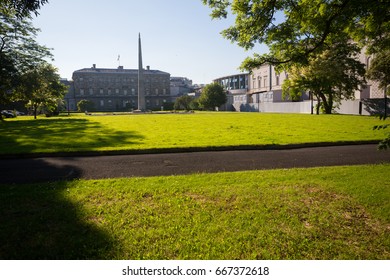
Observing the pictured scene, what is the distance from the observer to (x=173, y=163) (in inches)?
323

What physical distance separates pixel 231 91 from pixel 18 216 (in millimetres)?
99008

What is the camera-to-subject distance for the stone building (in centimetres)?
10162

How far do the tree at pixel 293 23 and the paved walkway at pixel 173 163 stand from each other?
2941 mm

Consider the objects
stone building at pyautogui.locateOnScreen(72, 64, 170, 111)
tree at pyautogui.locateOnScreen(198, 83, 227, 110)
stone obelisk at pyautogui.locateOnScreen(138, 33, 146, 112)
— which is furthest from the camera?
stone building at pyautogui.locateOnScreen(72, 64, 170, 111)

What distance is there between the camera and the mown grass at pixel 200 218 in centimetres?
330

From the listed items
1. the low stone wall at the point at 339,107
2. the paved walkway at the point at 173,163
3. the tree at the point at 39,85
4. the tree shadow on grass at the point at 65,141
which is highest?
the tree at the point at 39,85

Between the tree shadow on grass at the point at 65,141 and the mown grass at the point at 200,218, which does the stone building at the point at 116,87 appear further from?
the mown grass at the point at 200,218

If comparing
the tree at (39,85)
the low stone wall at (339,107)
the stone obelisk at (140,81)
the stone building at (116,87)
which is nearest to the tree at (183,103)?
the low stone wall at (339,107)

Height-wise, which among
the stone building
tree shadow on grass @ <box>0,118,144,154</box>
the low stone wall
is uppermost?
the stone building

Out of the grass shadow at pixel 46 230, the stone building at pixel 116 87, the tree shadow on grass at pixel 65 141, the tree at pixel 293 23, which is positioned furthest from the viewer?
the stone building at pixel 116 87

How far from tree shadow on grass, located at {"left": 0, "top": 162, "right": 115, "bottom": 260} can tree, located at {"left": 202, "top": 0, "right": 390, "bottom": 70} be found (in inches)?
240

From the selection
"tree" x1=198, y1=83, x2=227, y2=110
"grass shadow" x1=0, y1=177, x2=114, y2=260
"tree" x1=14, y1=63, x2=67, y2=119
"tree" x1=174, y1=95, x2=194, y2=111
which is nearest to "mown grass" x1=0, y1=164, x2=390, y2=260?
"grass shadow" x1=0, y1=177, x2=114, y2=260

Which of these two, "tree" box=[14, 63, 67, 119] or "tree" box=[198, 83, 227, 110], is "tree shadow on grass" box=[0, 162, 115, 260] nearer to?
"tree" box=[14, 63, 67, 119]
